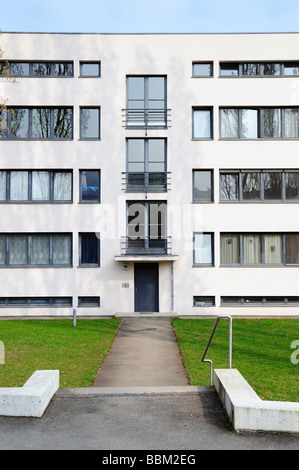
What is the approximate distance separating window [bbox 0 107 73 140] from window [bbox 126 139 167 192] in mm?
3300

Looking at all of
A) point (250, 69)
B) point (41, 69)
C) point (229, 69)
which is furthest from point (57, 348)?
point (250, 69)

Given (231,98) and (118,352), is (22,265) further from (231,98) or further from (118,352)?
(231,98)

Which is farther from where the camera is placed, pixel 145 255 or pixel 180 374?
pixel 145 255

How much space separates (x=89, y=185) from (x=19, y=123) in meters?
4.71

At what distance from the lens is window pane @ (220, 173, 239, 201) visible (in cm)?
2306

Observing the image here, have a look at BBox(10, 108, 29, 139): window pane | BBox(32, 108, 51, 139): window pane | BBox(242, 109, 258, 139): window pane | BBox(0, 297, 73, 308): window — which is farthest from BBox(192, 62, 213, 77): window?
BBox(0, 297, 73, 308): window

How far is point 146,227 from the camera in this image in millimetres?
22875

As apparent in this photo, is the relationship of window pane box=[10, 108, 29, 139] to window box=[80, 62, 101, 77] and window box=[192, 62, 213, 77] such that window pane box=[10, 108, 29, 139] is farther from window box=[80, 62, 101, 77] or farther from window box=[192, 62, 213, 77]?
window box=[192, 62, 213, 77]

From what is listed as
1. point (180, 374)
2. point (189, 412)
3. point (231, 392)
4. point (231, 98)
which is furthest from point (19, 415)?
point (231, 98)

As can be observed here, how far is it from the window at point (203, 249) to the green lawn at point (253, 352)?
10.7 ft

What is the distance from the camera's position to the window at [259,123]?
2314 centimetres

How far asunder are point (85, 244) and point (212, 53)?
11397 mm

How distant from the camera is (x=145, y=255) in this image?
22250 mm

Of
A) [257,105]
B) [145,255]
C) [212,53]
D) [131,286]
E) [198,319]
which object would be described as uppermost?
[212,53]
